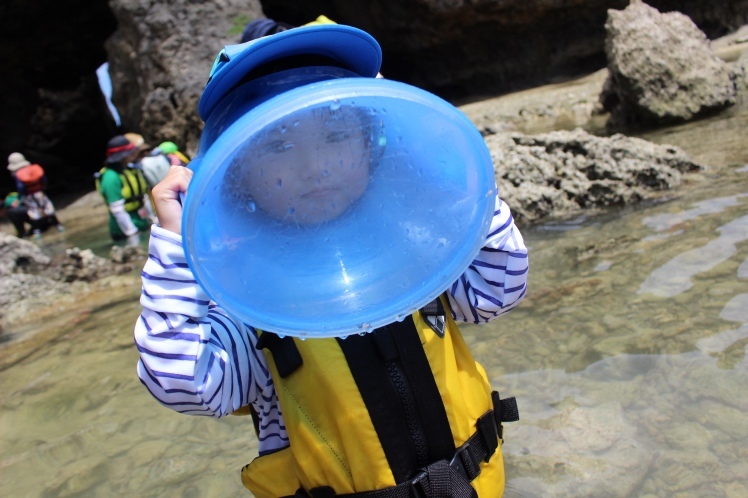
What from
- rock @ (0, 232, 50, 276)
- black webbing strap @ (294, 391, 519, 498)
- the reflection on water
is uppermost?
black webbing strap @ (294, 391, 519, 498)

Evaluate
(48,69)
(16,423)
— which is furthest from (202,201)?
(48,69)

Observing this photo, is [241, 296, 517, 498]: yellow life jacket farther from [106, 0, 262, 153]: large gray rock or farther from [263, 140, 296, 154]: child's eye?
[106, 0, 262, 153]: large gray rock

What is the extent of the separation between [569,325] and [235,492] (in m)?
1.27

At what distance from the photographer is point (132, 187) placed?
736cm

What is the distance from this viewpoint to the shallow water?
1.56 metres

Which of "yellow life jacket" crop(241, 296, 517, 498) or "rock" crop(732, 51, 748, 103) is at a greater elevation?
"yellow life jacket" crop(241, 296, 517, 498)

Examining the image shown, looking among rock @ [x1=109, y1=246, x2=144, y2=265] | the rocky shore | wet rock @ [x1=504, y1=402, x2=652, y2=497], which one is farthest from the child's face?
Answer: rock @ [x1=109, y1=246, x2=144, y2=265]

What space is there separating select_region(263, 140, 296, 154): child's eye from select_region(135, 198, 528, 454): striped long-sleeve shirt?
285mm

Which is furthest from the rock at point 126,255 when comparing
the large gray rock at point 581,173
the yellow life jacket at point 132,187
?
the large gray rock at point 581,173

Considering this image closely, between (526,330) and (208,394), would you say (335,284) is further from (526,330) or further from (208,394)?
(526,330)

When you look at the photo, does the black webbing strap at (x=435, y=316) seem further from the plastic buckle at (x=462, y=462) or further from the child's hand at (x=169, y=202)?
the child's hand at (x=169, y=202)

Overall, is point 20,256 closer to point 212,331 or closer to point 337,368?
point 212,331

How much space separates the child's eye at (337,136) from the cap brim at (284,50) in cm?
15

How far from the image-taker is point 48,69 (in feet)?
51.8
